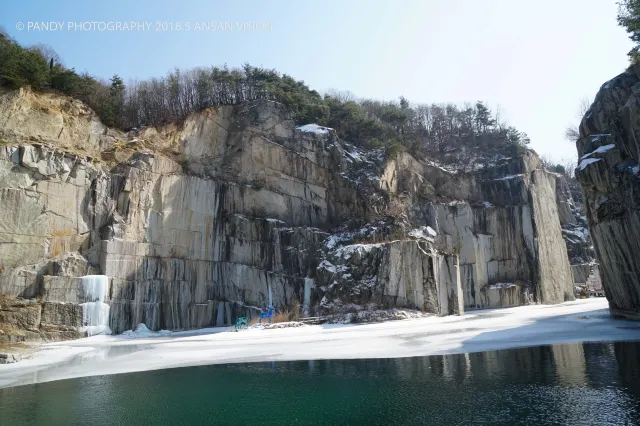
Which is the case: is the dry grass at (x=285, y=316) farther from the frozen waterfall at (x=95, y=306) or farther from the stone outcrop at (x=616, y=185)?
the stone outcrop at (x=616, y=185)

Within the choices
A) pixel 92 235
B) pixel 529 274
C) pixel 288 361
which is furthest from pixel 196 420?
pixel 529 274

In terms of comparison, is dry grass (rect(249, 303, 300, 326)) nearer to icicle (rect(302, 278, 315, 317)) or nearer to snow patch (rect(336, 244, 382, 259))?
icicle (rect(302, 278, 315, 317))

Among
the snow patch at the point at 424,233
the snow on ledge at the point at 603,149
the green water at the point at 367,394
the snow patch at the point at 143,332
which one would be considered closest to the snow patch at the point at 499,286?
the snow patch at the point at 424,233

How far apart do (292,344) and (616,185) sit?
682 inches

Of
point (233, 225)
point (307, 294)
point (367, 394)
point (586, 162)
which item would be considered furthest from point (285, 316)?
point (586, 162)

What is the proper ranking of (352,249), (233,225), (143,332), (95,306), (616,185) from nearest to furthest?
(616,185), (95,306), (143,332), (352,249), (233,225)

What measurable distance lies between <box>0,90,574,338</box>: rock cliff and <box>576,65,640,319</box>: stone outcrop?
35.2 feet

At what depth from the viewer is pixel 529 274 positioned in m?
43.4

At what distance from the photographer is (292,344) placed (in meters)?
20.4

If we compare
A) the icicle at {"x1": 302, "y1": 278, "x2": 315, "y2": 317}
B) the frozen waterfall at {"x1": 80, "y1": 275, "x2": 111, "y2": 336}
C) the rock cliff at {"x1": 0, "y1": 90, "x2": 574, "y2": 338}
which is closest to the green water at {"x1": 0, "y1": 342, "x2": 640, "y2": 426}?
the frozen waterfall at {"x1": 80, "y1": 275, "x2": 111, "y2": 336}

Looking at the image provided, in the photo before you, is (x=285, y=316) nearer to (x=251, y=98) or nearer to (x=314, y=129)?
(x=314, y=129)

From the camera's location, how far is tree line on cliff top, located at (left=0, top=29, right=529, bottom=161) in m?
31.7

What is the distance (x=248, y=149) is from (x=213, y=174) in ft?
12.0

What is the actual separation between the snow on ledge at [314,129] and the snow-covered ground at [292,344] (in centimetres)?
1945
